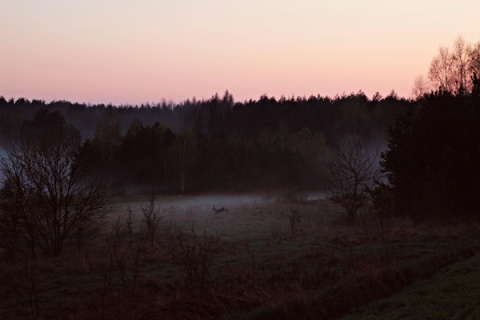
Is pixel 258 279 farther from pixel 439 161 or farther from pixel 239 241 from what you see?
pixel 439 161

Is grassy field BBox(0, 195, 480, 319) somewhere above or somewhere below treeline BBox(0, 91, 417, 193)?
below

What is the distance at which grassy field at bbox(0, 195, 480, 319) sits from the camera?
9898 mm

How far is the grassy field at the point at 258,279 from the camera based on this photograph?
32.5ft

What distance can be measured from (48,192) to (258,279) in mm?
11703

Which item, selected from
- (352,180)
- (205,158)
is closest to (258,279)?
(352,180)

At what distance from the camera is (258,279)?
1253cm

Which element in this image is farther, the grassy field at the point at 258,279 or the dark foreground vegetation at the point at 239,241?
the dark foreground vegetation at the point at 239,241

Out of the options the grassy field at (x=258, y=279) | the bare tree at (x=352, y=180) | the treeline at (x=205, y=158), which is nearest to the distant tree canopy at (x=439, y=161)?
the bare tree at (x=352, y=180)

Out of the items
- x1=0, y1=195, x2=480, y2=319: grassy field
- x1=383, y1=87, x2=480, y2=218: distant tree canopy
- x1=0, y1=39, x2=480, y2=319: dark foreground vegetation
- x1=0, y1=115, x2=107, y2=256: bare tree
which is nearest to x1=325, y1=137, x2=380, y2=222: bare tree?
x1=0, y1=39, x2=480, y2=319: dark foreground vegetation

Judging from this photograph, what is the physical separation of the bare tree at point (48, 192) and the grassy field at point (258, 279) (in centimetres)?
141

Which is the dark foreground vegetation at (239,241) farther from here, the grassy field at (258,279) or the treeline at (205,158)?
the treeline at (205,158)

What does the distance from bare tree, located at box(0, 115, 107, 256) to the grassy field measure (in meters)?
1.41

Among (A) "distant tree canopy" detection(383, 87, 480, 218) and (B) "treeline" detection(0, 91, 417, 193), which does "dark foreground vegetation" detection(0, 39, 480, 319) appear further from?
(B) "treeline" detection(0, 91, 417, 193)

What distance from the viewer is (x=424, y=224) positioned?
25.3 meters
